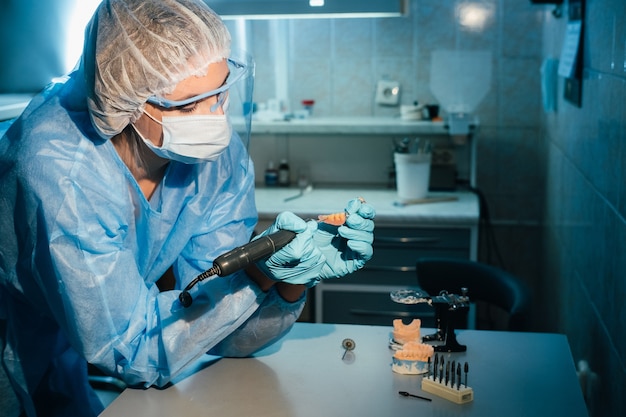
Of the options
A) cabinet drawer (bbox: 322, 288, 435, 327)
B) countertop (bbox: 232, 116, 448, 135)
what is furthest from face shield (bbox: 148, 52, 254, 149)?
countertop (bbox: 232, 116, 448, 135)

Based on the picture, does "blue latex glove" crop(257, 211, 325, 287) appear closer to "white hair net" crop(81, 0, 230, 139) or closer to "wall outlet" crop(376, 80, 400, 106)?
"white hair net" crop(81, 0, 230, 139)

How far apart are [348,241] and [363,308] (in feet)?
5.64

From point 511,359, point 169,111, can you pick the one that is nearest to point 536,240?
point 511,359

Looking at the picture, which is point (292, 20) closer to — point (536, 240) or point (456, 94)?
point (456, 94)

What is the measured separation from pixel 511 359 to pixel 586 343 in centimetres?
74

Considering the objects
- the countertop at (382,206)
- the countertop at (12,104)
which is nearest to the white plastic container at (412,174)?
the countertop at (382,206)

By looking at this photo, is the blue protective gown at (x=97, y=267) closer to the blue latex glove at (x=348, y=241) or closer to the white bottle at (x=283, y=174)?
the blue latex glove at (x=348, y=241)

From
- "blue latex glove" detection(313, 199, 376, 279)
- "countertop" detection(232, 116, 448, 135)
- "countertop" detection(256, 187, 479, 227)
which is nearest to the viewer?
"blue latex glove" detection(313, 199, 376, 279)

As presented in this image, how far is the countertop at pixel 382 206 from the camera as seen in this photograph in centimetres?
295

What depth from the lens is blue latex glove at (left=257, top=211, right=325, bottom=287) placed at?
1287mm

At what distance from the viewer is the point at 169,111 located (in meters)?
1.48

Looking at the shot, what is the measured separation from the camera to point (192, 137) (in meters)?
1.47

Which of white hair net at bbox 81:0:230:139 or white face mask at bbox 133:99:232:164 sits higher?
white hair net at bbox 81:0:230:139

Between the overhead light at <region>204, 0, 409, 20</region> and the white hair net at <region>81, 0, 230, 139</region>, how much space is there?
78 centimetres
